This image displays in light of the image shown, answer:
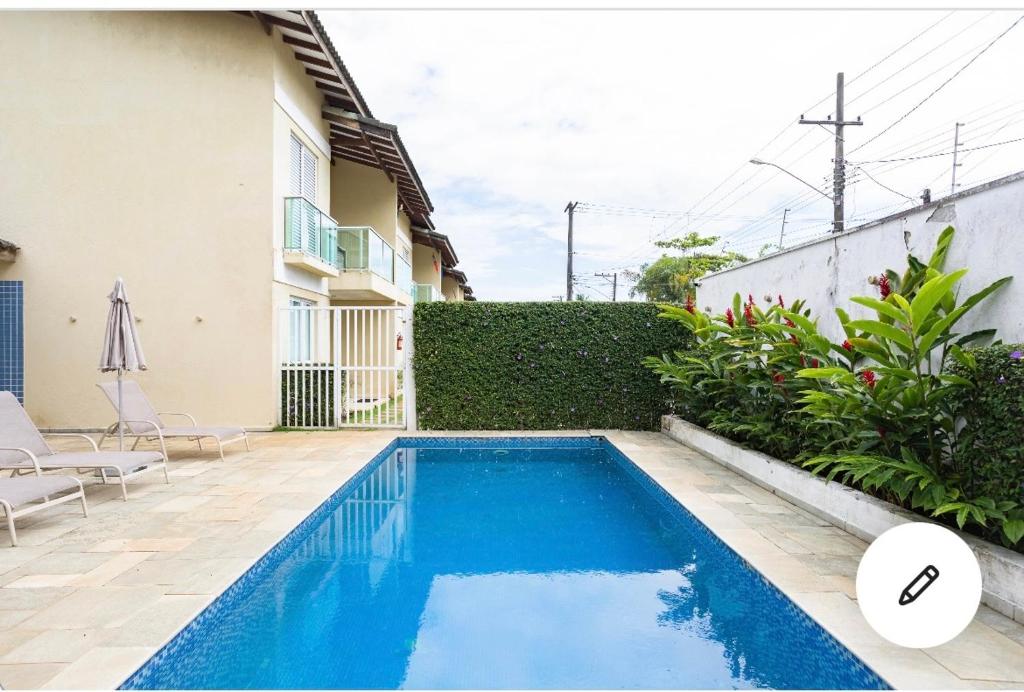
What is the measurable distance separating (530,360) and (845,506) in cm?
680

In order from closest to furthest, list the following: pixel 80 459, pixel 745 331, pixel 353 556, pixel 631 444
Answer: pixel 353 556
pixel 80 459
pixel 745 331
pixel 631 444

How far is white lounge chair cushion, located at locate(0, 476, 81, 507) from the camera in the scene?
4.53 m

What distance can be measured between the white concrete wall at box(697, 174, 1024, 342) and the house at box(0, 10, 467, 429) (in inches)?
346

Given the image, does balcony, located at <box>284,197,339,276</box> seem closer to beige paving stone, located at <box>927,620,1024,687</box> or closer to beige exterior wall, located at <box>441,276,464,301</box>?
beige paving stone, located at <box>927,620,1024,687</box>

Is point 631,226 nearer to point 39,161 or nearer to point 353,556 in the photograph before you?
point 39,161

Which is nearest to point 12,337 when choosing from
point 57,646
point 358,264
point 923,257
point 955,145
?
point 358,264

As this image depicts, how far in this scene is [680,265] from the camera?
46.8 metres

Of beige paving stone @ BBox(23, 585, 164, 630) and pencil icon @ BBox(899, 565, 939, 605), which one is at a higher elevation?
pencil icon @ BBox(899, 565, 939, 605)

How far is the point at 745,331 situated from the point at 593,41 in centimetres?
440

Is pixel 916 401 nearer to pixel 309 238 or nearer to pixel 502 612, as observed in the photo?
pixel 502 612

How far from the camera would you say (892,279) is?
17.9 feet

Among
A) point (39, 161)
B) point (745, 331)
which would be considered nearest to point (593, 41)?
point (745, 331)

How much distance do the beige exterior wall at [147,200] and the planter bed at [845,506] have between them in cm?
808

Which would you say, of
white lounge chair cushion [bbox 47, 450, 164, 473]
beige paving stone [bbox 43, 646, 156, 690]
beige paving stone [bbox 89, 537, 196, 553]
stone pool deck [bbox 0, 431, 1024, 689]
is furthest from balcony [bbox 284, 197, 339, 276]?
beige paving stone [bbox 43, 646, 156, 690]
